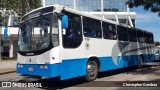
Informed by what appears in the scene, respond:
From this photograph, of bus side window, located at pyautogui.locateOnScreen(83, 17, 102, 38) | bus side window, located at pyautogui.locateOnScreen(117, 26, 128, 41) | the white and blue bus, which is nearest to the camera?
the white and blue bus

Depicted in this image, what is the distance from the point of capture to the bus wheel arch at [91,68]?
38.0 ft

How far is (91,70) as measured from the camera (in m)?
11.8

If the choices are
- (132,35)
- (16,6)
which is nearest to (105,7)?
(16,6)

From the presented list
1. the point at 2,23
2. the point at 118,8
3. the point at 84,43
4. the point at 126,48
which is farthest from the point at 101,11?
the point at 84,43

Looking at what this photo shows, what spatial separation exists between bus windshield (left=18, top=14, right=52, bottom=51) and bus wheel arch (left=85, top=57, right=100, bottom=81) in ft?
8.68

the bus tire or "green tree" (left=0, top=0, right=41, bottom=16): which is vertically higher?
"green tree" (left=0, top=0, right=41, bottom=16)

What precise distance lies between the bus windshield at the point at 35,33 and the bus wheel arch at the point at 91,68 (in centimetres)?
264

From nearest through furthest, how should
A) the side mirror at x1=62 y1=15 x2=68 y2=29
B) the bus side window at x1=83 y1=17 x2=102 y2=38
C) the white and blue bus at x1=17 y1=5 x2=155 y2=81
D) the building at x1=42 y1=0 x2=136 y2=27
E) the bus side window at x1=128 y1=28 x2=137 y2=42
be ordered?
the side mirror at x1=62 y1=15 x2=68 y2=29, the white and blue bus at x1=17 y1=5 x2=155 y2=81, the bus side window at x1=83 y1=17 x2=102 y2=38, the bus side window at x1=128 y1=28 x2=137 y2=42, the building at x1=42 y1=0 x2=136 y2=27

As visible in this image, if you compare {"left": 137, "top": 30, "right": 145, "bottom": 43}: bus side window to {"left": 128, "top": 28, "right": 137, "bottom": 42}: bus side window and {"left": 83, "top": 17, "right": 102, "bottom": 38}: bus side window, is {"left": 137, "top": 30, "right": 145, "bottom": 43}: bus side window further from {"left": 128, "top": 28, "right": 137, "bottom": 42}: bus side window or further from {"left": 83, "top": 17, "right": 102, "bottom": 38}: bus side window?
{"left": 83, "top": 17, "right": 102, "bottom": 38}: bus side window

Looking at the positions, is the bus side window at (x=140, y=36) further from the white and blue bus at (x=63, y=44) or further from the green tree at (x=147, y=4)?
the white and blue bus at (x=63, y=44)

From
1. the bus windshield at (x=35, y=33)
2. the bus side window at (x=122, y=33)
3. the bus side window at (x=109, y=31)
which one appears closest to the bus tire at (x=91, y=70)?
the bus side window at (x=109, y=31)

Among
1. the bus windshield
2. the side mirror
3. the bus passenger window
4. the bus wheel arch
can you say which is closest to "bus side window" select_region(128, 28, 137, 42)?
the bus wheel arch

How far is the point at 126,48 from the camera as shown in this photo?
52.1ft

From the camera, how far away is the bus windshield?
10.0 meters
